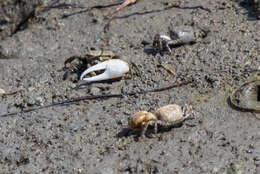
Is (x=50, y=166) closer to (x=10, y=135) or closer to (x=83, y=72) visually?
(x=10, y=135)

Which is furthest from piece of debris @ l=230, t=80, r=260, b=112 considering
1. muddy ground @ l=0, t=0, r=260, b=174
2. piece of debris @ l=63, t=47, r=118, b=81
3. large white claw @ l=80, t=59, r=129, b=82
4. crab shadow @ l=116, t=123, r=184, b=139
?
piece of debris @ l=63, t=47, r=118, b=81

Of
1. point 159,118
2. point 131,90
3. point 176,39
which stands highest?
point 176,39

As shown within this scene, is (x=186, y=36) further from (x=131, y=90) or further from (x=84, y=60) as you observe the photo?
(x=84, y=60)

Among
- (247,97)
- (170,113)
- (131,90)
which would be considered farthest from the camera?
(131,90)

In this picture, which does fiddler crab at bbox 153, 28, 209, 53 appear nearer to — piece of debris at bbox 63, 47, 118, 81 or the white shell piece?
the white shell piece

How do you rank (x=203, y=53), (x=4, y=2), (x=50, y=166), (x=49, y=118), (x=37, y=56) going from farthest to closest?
(x=4, y=2), (x=37, y=56), (x=203, y=53), (x=49, y=118), (x=50, y=166)

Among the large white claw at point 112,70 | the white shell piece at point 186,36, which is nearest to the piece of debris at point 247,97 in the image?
the white shell piece at point 186,36

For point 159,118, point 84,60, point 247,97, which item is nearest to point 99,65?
point 84,60

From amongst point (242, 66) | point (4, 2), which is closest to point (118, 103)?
point (242, 66)
